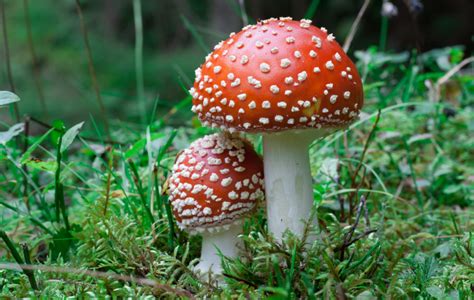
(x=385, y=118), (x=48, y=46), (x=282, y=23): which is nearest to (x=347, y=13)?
(x=48, y=46)

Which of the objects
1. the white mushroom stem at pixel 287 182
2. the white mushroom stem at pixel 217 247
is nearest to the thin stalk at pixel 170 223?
the white mushroom stem at pixel 217 247

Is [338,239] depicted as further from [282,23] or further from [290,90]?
[282,23]

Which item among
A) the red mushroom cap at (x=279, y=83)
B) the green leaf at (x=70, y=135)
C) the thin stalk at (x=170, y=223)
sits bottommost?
the thin stalk at (x=170, y=223)

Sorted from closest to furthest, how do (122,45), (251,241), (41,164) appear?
(251,241) < (41,164) < (122,45)

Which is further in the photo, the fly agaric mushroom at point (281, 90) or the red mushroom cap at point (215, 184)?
the red mushroom cap at point (215, 184)

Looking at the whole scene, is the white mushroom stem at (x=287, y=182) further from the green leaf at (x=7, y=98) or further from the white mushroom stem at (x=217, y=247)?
the green leaf at (x=7, y=98)

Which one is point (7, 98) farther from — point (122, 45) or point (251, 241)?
point (122, 45)

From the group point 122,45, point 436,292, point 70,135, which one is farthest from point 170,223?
point 122,45
